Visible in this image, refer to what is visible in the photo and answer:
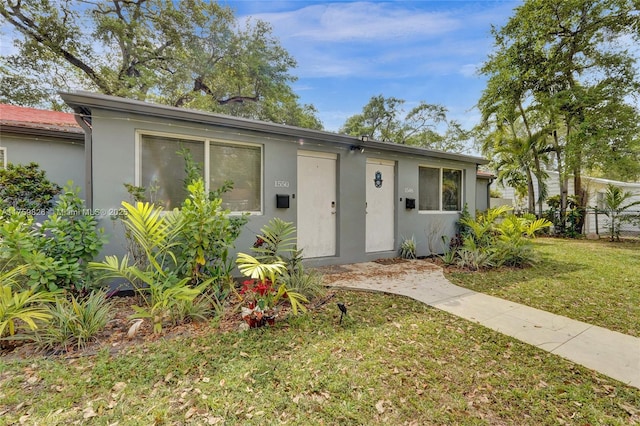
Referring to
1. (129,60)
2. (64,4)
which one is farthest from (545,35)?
(64,4)

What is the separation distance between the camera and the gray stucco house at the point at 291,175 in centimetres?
393

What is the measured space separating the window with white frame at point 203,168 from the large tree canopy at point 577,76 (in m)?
11.0

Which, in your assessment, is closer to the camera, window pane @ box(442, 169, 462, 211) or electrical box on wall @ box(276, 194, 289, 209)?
electrical box on wall @ box(276, 194, 289, 209)

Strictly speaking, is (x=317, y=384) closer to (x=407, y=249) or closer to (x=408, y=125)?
(x=407, y=249)

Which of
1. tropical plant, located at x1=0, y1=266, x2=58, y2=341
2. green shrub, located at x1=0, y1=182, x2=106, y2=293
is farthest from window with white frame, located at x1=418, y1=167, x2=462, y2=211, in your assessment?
tropical plant, located at x1=0, y1=266, x2=58, y2=341

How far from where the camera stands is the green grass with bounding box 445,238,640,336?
3533mm

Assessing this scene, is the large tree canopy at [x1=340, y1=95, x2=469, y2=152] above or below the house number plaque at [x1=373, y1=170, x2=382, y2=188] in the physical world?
above

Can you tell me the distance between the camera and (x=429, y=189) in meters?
7.47

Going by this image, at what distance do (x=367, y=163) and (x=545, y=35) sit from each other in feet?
30.9

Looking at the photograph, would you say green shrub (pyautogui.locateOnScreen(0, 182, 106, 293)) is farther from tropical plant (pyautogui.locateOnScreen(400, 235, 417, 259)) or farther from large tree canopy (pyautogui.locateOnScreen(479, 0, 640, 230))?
large tree canopy (pyautogui.locateOnScreen(479, 0, 640, 230))

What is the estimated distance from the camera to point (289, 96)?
14.8 meters

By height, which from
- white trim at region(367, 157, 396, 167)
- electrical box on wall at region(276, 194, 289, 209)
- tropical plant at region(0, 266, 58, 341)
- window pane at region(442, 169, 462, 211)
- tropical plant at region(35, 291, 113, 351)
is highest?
white trim at region(367, 157, 396, 167)

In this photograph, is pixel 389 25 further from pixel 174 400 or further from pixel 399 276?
pixel 174 400

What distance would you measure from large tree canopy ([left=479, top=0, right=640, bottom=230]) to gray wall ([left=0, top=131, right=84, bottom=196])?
1337 cm
